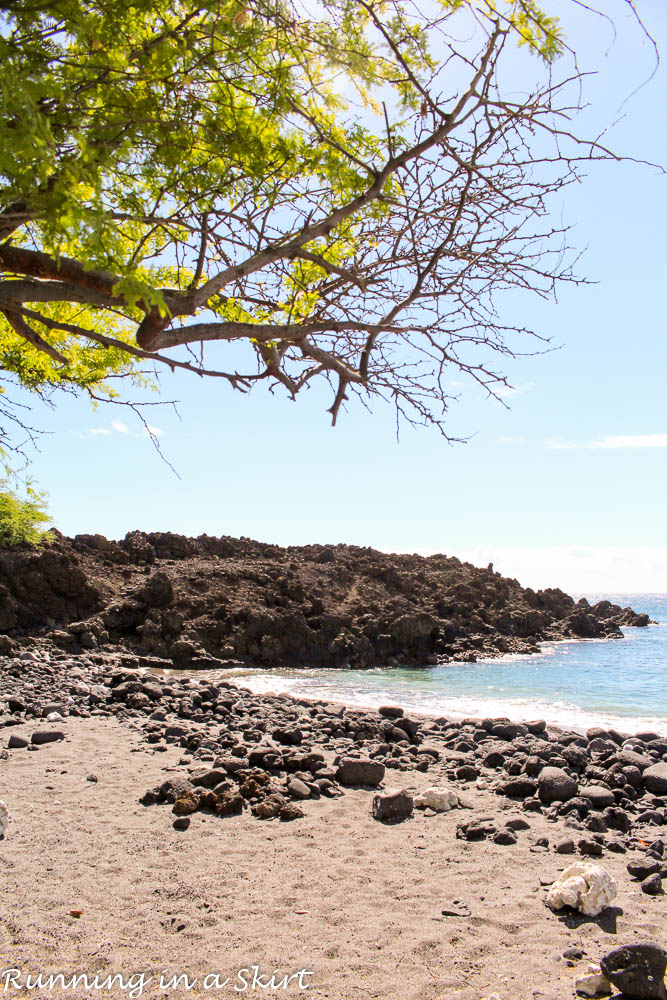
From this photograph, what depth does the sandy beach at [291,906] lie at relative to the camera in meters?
3.54

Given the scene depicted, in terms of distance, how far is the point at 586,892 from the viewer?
164 inches

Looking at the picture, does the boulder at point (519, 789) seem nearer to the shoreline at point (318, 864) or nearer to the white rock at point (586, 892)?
the shoreline at point (318, 864)

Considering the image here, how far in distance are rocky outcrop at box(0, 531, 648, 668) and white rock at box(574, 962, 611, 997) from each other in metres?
17.0

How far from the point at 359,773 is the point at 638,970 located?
12.7ft

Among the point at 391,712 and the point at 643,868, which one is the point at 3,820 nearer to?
the point at 643,868

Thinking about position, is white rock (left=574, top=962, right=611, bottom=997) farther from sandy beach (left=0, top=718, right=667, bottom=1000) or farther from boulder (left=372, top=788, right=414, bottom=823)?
boulder (left=372, top=788, right=414, bottom=823)

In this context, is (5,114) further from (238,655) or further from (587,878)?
(238,655)

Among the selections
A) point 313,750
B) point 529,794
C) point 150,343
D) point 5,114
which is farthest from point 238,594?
point 5,114

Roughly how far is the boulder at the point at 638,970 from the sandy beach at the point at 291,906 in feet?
0.89

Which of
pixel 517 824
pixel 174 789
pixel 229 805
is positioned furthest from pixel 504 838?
pixel 174 789

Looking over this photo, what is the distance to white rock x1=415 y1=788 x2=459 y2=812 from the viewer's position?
20.6ft

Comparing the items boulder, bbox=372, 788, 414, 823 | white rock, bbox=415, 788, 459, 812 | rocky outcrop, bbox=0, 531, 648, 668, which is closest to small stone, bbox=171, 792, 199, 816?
boulder, bbox=372, 788, 414, 823

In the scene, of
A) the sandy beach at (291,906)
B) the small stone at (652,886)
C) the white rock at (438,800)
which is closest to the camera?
the sandy beach at (291,906)

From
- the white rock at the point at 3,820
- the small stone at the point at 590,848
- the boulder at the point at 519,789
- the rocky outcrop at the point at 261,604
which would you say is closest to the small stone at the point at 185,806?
the white rock at the point at 3,820
